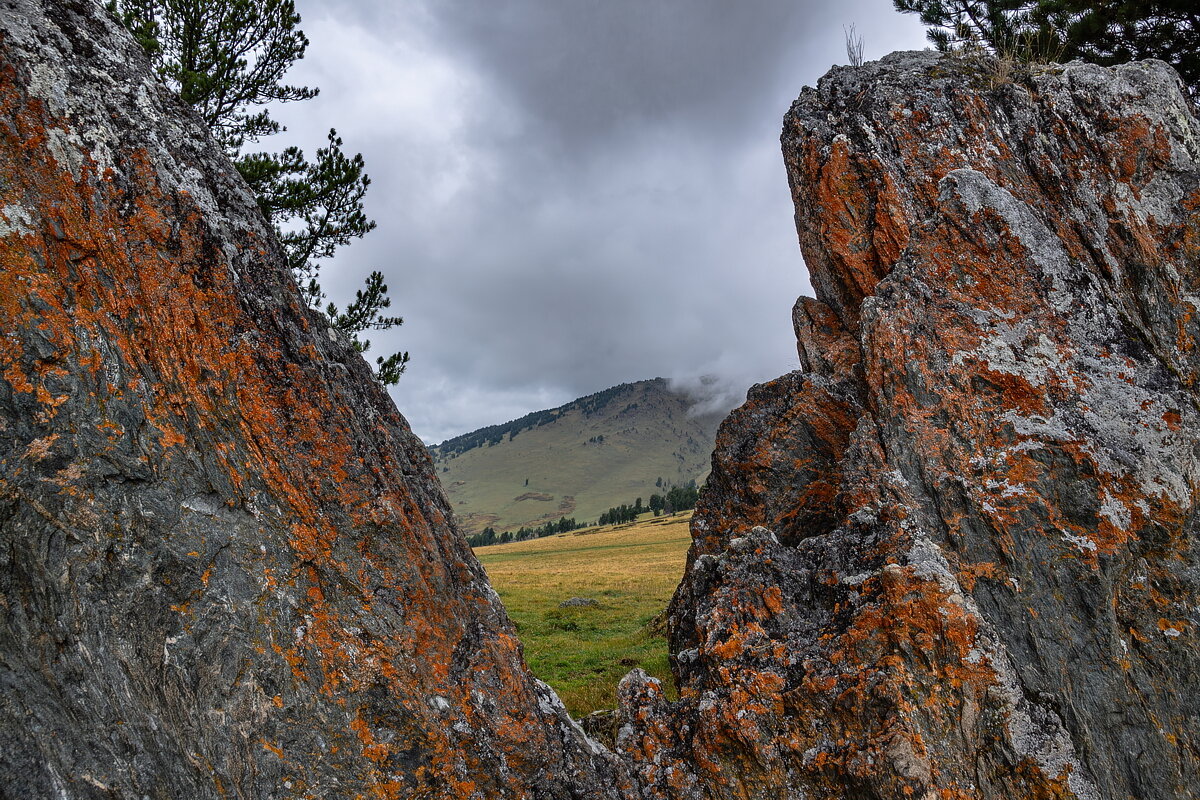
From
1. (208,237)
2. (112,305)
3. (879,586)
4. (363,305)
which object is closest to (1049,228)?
(879,586)

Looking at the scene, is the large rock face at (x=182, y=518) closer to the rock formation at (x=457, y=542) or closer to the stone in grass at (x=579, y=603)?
the rock formation at (x=457, y=542)

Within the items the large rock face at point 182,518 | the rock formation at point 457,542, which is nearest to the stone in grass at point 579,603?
the rock formation at point 457,542

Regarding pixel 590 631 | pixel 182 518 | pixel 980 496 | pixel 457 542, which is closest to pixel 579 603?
pixel 590 631

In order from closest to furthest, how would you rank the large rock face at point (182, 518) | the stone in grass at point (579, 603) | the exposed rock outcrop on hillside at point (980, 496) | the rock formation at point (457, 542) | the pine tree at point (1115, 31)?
Answer: the large rock face at point (182, 518), the rock formation at point (457, 542), the exposed rock outcrop on hillside at point (980, 496), the pine tree at point (1115, 31), the stone in grass at point (579, 603)

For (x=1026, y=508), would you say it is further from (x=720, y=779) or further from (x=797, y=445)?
(x=720, y=779)

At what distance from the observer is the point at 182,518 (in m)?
6.00

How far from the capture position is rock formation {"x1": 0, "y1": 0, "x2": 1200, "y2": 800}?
571 centimetres

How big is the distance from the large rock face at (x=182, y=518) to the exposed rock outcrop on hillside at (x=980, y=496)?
2.81 m

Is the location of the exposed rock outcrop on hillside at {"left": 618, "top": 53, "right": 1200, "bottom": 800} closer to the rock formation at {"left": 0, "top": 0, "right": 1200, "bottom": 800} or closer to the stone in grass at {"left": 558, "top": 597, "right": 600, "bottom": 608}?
the rock formation at {"left": 0, "top": 0, "right": 1200, "bottom": 800}

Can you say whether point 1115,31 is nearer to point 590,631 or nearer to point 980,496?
point 980,496

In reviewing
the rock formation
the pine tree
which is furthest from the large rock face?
the pine tree

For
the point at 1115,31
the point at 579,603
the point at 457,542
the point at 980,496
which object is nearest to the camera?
the point at 457,542

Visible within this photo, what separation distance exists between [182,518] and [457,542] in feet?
10.1

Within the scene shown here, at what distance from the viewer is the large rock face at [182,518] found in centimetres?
559
